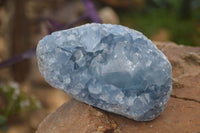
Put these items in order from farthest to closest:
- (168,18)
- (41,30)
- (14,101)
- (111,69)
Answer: (168,18) < (41,30) < (14,101) < (111,69)

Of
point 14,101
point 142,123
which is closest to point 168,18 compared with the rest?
point 14,101

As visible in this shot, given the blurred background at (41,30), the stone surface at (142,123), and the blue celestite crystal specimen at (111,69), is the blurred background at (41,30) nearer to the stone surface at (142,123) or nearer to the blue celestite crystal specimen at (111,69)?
the stone surface at (142,123)

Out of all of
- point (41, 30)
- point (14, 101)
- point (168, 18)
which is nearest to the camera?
point (14, 101)

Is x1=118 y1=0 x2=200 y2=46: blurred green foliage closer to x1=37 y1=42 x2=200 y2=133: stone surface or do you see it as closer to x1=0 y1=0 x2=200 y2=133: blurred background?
x1=0 y1=0 x2=200 y2=133: blurred background

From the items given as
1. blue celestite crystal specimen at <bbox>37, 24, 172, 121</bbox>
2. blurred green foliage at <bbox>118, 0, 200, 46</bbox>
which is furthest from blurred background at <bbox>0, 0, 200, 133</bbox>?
blue celestite crystal specimen at <bbox>37, 24, 172, 121</bbox>

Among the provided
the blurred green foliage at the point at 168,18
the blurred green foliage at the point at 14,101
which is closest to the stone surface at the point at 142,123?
the blurred green foliage at the point at 14,101

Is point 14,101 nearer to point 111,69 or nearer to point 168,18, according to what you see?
point 111,69
